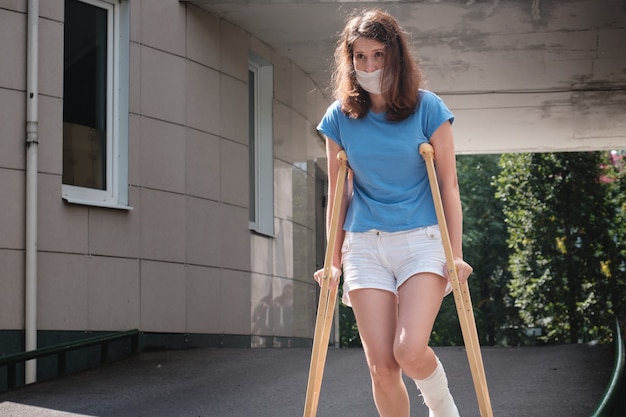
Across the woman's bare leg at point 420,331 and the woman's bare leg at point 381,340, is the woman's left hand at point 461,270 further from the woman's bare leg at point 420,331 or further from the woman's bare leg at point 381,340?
the woman's bare leg at point 381,340

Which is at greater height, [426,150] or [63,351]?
[426,150]

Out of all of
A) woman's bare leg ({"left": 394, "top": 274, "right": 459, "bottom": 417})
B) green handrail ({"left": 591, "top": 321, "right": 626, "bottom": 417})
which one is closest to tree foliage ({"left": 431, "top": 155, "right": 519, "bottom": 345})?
green handrail ({"left": 591, "top": 321, "right": 626, "bottom": 417})

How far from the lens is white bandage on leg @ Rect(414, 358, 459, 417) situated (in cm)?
460

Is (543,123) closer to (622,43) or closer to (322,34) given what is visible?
(622,43)

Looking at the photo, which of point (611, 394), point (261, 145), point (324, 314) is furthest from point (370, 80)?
point (261, 145)

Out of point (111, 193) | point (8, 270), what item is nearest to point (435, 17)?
point (111, 193)

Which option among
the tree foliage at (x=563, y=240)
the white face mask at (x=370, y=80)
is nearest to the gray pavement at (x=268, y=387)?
the white face mask at (x=370, y=80)

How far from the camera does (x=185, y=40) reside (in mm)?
12438

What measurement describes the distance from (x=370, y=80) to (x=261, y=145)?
974cm

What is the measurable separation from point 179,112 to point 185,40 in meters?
0.90

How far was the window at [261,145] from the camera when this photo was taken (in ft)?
46.4

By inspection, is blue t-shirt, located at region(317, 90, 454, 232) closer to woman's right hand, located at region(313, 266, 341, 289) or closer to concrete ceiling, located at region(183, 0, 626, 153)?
woman's right hand, located at region(313, 266, 341, 289)

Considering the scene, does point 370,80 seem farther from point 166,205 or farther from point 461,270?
point 166,205

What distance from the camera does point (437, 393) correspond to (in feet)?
15.2
